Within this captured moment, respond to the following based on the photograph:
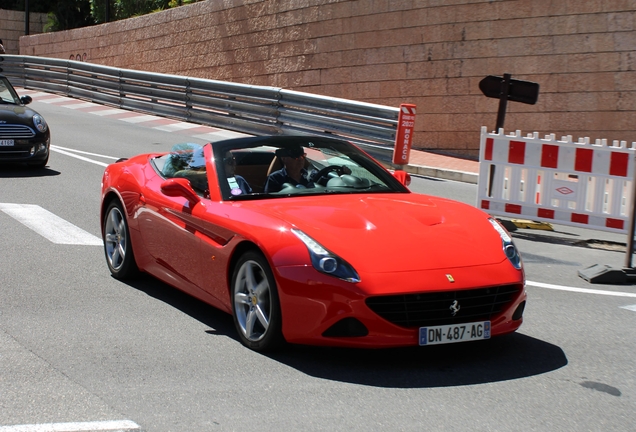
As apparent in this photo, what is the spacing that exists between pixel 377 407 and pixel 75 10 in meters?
49.9

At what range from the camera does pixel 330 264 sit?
4992mm

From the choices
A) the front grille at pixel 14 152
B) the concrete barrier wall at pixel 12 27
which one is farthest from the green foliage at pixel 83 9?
the front grille at pixel 14 152

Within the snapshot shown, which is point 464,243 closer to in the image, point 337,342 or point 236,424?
point 337,342

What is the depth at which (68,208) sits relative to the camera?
35.4 feet

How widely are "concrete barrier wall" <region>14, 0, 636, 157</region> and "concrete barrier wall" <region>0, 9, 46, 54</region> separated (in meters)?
28.6

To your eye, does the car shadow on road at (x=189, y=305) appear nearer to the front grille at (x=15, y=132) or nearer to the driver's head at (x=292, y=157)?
the driver's head at (x=292, y=157)

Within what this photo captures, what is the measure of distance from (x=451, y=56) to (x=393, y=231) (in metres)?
13.8

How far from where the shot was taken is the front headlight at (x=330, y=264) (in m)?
4.95

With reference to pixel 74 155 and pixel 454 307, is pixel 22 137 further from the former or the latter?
pixel 454 307

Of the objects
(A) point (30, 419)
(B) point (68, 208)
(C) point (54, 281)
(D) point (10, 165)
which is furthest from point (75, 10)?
(A) point (30, 419)

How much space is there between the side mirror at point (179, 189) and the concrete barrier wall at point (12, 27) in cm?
4838

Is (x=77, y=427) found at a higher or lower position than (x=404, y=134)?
lower

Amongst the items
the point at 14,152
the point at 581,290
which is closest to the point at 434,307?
the point at 581,290

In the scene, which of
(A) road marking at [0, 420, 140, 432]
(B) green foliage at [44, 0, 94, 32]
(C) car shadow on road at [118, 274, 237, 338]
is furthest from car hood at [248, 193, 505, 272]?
(B) green foliage at [44, 0, 94, 32]
